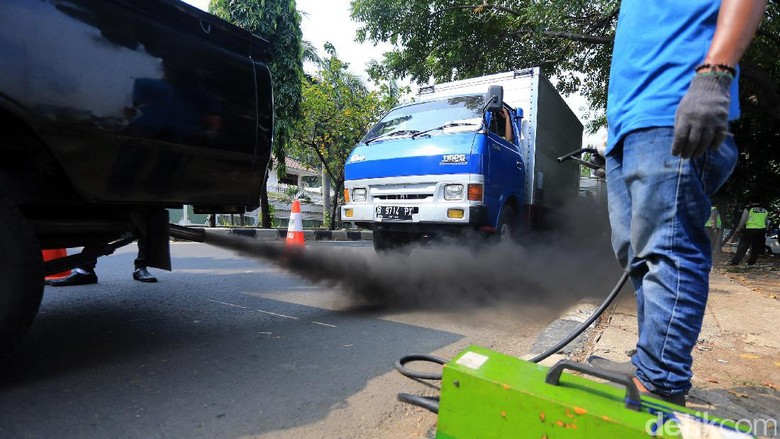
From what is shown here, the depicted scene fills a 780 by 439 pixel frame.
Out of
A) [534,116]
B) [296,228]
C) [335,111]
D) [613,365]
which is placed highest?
[335,111]

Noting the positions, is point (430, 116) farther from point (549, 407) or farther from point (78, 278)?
point (549, 407)

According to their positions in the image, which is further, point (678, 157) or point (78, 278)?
point (78, 278)

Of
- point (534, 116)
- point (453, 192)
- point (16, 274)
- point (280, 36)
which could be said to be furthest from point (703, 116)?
point (280, 36)

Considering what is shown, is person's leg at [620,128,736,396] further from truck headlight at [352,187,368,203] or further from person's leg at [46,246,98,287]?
person's leg at [46,246,98,287]

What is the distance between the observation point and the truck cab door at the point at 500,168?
474 cm

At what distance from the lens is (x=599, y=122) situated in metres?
16.8

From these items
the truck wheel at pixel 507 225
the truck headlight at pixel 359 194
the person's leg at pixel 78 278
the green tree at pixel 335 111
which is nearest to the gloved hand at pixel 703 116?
the truck wheel at pixel 507 225

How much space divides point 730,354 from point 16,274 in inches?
147

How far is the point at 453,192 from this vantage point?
459 cm

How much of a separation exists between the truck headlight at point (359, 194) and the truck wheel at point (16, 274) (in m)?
3.61

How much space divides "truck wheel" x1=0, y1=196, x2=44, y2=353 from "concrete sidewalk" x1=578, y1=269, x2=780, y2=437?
2704mm

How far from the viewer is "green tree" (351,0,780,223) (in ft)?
29.3

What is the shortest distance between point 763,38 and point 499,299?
800 cm

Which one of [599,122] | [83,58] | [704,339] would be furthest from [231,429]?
[599,122]
